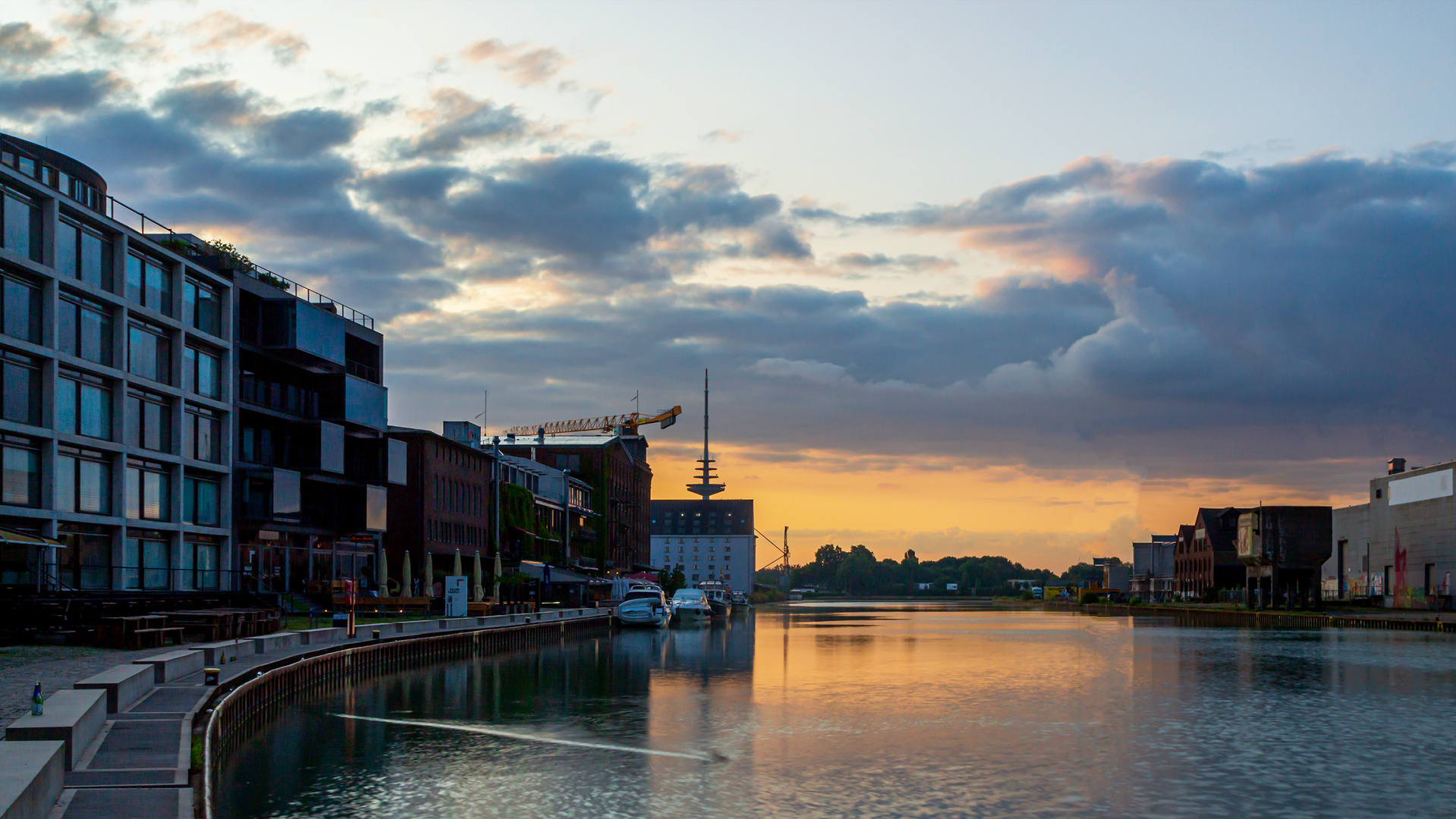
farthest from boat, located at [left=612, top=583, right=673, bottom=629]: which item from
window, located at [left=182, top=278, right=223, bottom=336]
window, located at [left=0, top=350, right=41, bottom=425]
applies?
window, located at [left=0, top=350, right=41, bottom=425]

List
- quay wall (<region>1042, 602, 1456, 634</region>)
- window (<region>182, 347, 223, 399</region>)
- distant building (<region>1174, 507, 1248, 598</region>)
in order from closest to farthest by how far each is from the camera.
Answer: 1. window (<region>182, 347, 223, 399</region>)
2. quay wall (<region>1042, 602, 1456, 634</region>)
3. distant building (<region>1174, 507, 1248, 598</region>)

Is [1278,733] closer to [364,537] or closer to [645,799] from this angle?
[645,799]

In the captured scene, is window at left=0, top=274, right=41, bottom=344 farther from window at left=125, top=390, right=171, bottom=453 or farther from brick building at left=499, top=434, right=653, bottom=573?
brick building at left=499, top=434, right=653, bottom=573

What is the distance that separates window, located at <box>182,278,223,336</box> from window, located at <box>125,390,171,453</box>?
190 inches

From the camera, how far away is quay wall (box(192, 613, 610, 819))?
74.6 feet

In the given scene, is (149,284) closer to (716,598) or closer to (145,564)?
(145,564)

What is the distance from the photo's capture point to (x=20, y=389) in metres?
54.6

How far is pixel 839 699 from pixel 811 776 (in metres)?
15.4

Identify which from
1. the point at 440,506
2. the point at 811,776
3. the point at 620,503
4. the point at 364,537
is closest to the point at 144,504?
the point at 364,537

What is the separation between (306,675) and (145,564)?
30.5 m

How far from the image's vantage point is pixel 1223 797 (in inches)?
880

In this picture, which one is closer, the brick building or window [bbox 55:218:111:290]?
window [bbox 55:218:111:290]

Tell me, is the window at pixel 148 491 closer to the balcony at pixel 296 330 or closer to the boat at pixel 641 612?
the balcony at pixel 296 330

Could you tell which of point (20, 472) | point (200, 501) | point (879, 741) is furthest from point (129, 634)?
point (200, 501)
